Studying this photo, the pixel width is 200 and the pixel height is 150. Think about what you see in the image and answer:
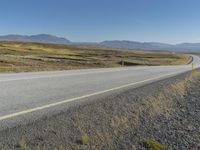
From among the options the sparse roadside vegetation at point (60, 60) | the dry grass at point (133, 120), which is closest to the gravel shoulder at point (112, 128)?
the dry grass at point (133, 120)

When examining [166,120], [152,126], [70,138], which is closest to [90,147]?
[70,138]

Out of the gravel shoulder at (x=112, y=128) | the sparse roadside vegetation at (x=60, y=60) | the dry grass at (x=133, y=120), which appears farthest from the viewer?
the sparse roadside vegetation at (x=60, y=60)

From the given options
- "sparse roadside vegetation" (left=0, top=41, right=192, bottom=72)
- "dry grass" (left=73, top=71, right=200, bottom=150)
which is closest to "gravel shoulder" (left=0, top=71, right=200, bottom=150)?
"dry grass" (left=73, top=71, right=200, bottom=150)

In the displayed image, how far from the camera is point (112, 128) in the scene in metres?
6.16

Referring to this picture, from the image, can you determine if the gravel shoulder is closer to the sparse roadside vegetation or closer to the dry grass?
the dry grass

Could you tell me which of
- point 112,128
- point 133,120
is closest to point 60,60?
point 133,120

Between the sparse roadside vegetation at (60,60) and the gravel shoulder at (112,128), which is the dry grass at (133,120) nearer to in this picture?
the gravel shoulder at (112,128)

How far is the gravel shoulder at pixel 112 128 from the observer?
16.5 feet

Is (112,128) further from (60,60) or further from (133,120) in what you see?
(60,60)

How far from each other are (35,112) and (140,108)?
3179 mm

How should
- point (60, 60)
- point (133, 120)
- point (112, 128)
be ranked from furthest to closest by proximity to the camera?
point (60, 60) → point (133, 120) → point (112, 128)

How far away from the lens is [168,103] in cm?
1018

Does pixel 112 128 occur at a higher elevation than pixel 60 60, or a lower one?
higher

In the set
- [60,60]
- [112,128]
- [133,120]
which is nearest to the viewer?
[112,128]
